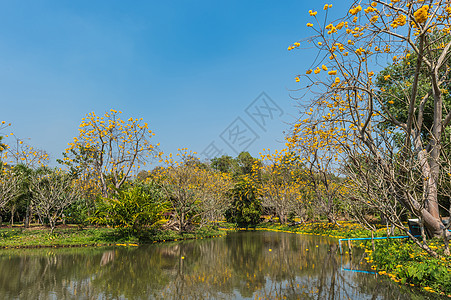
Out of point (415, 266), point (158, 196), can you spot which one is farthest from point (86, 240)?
point (415, 266)

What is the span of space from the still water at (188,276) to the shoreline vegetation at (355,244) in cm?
39

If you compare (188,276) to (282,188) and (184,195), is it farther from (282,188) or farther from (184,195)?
(282,188)

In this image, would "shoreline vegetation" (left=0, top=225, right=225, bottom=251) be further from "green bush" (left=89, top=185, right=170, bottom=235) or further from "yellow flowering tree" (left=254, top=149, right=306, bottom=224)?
"yellow flowering tree" (left=254, top=149, right=306, bottom=224)

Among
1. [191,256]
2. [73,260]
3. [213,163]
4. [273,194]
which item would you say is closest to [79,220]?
[73,260]

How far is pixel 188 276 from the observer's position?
A: 680 centimetres

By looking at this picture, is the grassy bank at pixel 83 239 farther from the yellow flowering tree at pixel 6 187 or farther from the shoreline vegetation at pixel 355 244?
the yellow flowering tree at pixel 6 187

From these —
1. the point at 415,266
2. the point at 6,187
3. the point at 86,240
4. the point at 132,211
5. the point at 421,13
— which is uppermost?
the point at 421,13

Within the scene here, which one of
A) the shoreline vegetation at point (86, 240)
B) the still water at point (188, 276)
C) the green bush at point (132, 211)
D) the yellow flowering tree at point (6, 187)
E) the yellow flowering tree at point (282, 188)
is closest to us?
the still water at point (188, 276)

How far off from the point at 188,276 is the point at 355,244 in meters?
8.80

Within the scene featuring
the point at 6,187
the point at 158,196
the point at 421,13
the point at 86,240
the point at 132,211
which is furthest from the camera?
the point at 158,196

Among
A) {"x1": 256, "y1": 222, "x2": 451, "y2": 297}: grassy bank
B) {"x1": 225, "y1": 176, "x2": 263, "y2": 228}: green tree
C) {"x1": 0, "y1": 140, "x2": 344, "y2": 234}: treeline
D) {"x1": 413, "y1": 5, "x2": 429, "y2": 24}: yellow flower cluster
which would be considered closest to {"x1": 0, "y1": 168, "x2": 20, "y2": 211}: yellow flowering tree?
{"x1": 0, "y1": 140, "x2": 344, "y2": 234}: treeline

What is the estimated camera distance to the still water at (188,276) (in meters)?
5.27

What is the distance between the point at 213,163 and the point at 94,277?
1740 inches

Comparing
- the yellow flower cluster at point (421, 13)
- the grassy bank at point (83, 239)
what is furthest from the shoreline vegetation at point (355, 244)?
the yellow flower cluster at point (421, 13)
